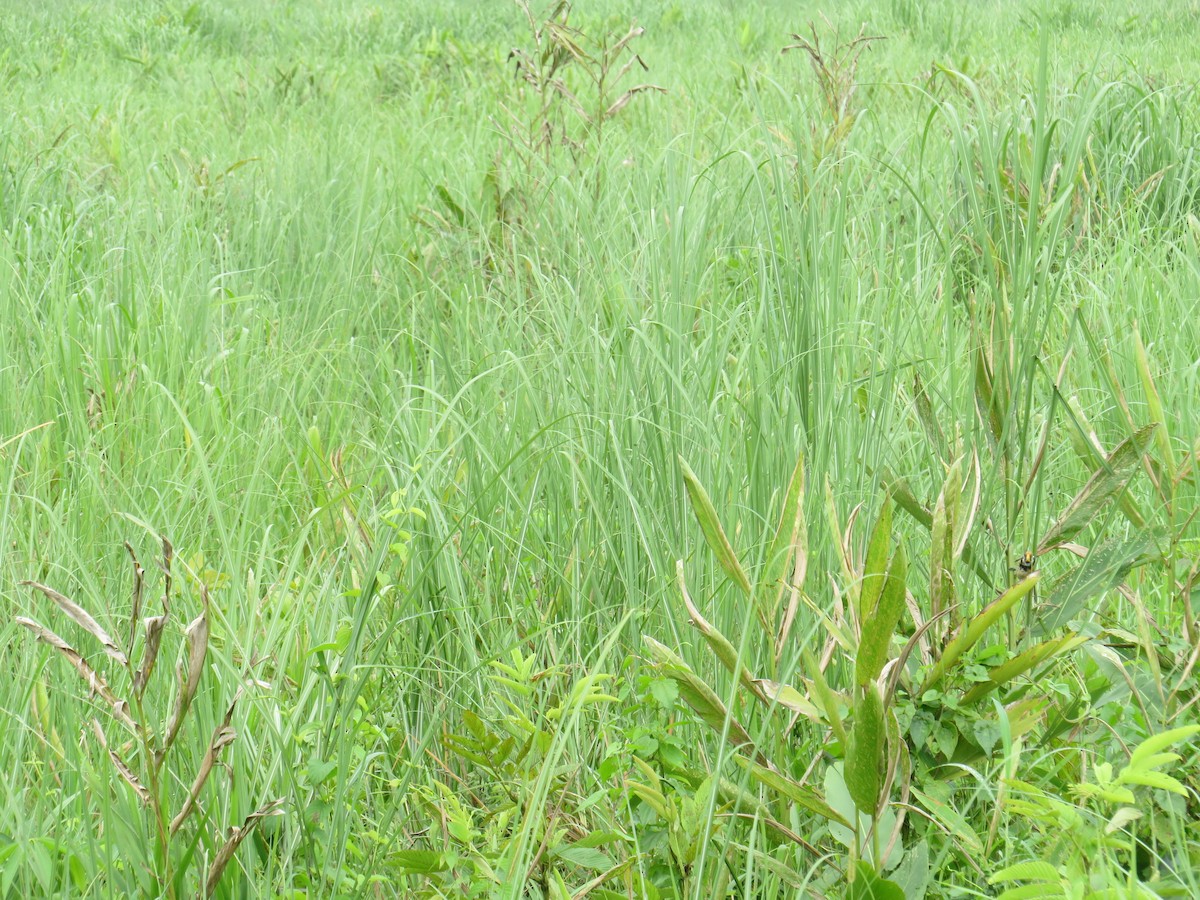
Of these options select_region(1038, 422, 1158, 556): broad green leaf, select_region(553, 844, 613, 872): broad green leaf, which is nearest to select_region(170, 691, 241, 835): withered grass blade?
select_region(553, 844, 613, 872): broad green leaf

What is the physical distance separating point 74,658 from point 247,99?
5.06 metres

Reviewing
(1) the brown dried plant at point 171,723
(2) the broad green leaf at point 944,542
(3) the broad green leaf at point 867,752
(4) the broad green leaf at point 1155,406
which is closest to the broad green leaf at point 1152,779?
(3) the broad green leaf at point 867,752

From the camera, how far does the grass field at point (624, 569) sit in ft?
3.58

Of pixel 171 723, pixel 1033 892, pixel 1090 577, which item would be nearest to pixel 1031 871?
pixel 1033 892

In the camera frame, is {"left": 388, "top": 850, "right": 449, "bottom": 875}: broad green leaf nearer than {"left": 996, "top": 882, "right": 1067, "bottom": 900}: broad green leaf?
→ No

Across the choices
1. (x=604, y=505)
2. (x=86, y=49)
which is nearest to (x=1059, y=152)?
(x=604, y=505)

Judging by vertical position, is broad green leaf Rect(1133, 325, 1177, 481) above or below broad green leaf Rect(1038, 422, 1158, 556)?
above

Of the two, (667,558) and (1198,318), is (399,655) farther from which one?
(1198,318)

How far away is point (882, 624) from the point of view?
105 centimetres

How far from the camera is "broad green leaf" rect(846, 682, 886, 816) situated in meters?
1.00

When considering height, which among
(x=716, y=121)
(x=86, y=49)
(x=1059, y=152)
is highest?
(x=1059, y=152)

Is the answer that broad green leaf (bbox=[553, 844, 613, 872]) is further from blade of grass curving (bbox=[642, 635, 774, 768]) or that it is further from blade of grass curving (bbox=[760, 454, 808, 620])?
blade of grass curving (bbox=[760, 454, 808, 620])

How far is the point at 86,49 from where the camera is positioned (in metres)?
7.47

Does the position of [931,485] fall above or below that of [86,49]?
above
